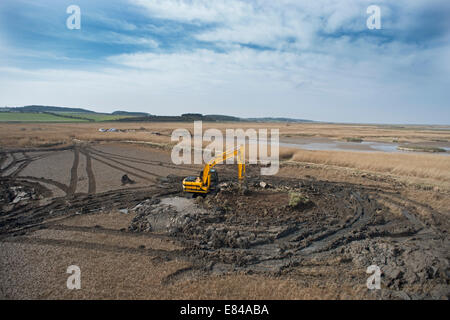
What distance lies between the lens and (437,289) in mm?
8438

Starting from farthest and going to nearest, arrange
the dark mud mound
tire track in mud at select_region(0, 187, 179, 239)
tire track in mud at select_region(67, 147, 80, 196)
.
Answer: tire track in mud at select_region(67, 147, 80, 196) < tire track in mud at select_region(0, 187, 179, 239) < the dark mud mound

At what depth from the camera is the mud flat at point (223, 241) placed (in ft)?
28.8

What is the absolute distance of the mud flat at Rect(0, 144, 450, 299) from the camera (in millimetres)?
8781

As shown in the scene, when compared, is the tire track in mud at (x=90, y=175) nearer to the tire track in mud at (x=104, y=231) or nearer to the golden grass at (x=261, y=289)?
the tire track in mud at (x=104, y=231)

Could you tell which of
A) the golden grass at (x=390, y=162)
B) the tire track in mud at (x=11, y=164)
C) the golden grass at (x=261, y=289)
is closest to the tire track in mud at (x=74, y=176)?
the tire track in mud at (x=11, y=164)

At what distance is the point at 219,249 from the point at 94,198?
12303 millimetres

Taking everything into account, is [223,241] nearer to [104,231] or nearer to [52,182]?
[104,231]

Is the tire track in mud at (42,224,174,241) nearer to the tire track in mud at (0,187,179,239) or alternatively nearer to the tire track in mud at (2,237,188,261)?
the tire track in mud at (0,187,179,239)

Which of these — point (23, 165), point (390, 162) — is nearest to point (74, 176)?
point (23, 165)

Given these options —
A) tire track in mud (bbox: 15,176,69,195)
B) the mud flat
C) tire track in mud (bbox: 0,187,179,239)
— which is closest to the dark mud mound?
the mud flat

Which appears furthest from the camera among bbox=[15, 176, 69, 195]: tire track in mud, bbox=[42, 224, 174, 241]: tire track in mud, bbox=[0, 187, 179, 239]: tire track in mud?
bbox=[15, 176, 69, 195]: tire track in mud

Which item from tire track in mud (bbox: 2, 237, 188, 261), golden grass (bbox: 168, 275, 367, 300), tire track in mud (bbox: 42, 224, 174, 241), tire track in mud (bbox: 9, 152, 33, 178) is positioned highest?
tire track in mud (bbox: 9, 152, 33, 178)

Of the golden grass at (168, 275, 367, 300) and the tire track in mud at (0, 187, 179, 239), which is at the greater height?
the tire track in mud at (0, 187, 179, 239)

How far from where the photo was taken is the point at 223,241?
12.0 meters
